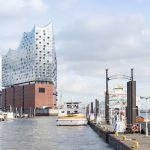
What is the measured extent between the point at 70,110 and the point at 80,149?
302 feet

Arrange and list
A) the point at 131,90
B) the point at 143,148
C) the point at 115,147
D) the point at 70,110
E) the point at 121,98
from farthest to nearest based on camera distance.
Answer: the point at 70,110, the point at 121,98, the point at 131,90, the point at 115,147, the point at 143,148

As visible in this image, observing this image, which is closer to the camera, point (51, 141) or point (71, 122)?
point (51, 141)

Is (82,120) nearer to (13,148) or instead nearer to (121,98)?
(121,98)

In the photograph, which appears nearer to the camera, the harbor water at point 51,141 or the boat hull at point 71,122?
the harbor water at point 51,141

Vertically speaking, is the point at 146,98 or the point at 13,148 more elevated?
the point at 146,98

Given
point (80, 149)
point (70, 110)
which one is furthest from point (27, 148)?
point (70, 110)

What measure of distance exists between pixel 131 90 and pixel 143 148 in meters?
17.0

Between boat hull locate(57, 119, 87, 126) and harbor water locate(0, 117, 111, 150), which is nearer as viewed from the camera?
harbor water locate(0, 117, 111, 150)

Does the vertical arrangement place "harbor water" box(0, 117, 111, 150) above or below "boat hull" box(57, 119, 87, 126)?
below

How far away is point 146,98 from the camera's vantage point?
1780 inches

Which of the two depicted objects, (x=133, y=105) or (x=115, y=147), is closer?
(x=115, y=147)

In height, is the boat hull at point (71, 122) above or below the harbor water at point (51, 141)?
above

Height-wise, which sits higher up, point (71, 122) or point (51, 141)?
point (71, 122)

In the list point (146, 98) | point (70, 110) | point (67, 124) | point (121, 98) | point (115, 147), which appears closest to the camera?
point (115, 147)
